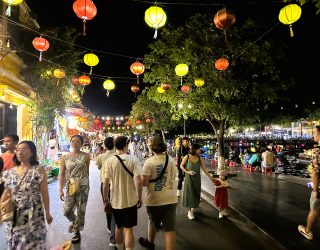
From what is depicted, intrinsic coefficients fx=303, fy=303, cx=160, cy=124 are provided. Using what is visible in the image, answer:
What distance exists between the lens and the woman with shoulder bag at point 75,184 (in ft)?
18.8

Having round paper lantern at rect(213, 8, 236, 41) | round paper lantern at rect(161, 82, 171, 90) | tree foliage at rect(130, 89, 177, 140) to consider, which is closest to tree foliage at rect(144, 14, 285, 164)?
round paper lantern at rect(161, 82, 171, 90)

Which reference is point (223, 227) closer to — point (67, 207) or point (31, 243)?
point (67, 207)

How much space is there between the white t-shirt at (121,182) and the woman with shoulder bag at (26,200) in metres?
1.02

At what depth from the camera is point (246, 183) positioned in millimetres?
12297

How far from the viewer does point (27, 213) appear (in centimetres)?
373

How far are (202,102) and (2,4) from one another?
30.7 ft

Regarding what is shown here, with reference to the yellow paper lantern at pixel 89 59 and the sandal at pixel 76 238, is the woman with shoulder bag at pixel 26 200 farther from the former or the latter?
the yellow paper lantern at pixel 89 59

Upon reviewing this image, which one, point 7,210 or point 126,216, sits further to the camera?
point 126,216

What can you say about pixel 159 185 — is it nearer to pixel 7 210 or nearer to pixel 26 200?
pixel 26 200

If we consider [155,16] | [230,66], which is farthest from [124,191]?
[230,66]

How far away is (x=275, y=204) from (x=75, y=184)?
5.68m

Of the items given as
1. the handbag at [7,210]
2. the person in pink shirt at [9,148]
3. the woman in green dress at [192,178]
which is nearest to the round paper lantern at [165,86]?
the woman in green dress at [192,178]

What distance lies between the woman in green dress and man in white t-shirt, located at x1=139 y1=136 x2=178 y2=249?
2.39 m

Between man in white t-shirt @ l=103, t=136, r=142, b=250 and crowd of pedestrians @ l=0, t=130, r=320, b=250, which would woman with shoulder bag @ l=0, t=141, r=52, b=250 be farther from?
man in white t-shirt @ l=103, t=136, r=142, b=250
